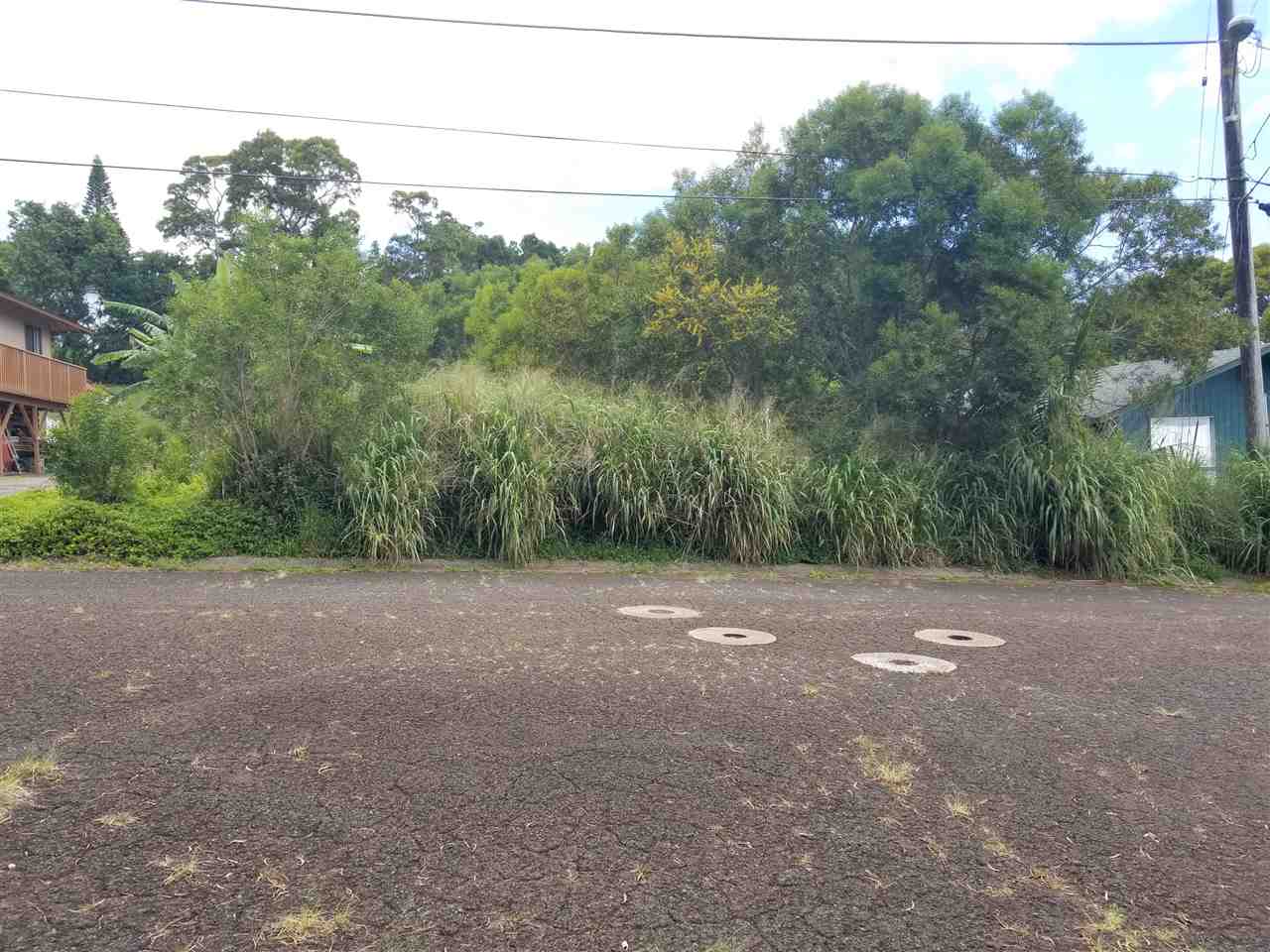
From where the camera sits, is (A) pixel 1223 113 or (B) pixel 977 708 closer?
(B) pixel 977 708

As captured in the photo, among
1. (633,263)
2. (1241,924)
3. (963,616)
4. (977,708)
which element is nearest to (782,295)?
(633,263)

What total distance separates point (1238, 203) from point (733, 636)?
10.5 m

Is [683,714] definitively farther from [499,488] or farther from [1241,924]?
[499,488]

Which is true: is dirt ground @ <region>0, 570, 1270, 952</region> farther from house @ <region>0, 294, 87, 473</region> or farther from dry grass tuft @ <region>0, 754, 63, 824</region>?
house @ <region>0, 294, 87, 473</region>

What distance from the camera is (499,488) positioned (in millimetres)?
9336

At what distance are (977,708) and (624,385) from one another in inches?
346

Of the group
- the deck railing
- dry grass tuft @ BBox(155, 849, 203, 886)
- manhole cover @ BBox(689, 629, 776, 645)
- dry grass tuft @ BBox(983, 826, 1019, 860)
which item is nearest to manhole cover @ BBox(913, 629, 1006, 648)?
manhole cover @ BBox(689, 629, 776, 645)

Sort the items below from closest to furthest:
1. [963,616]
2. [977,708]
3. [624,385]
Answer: [977,708] → [963,616] → [624,385]

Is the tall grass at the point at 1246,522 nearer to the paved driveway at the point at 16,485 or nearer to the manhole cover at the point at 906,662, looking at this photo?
the manhole cover at the point at 906,662

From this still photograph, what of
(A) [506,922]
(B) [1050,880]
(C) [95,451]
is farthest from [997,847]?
(C) [95,451]

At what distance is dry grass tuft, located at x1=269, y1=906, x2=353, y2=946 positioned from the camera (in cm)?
234

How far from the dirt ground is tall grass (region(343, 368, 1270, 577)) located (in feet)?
11.1

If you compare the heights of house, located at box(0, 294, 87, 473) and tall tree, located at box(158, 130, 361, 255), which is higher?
tall tree, located at box(158, 130, 361, 255)

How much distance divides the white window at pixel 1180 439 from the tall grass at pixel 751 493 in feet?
1.57
